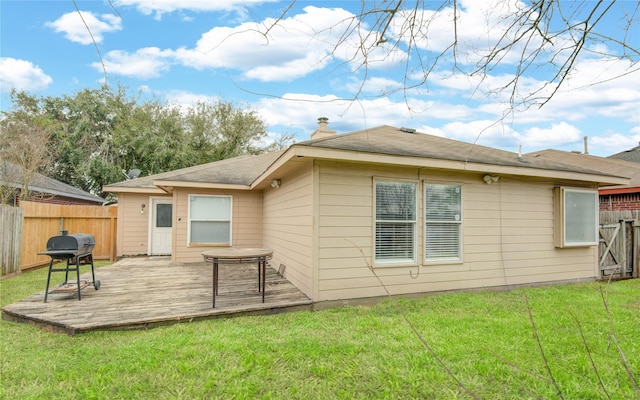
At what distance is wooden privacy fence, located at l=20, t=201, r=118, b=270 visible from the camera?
8.23 meters

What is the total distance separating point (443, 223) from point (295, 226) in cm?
256

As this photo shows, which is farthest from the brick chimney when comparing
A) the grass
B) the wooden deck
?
the grass

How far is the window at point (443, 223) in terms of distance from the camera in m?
5.66

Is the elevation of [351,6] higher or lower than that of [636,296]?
higher

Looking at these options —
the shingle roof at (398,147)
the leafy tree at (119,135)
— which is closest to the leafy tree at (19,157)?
the leafy tree at (119,135)

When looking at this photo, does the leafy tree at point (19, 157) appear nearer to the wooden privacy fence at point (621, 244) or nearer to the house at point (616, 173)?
the house at point (616, 173)

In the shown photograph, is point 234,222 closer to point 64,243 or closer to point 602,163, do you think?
point 64,243

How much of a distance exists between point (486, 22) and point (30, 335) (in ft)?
18.1

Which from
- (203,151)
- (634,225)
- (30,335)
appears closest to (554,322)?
(634,225)

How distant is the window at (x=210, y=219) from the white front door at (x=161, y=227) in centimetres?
234

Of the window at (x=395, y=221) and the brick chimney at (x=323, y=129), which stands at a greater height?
the brick chimney at (x=323, y=129)

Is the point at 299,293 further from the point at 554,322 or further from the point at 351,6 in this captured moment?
the point at 351,6

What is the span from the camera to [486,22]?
2.17m

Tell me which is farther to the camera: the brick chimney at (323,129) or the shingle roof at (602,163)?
the shingle roof at (602,163)
